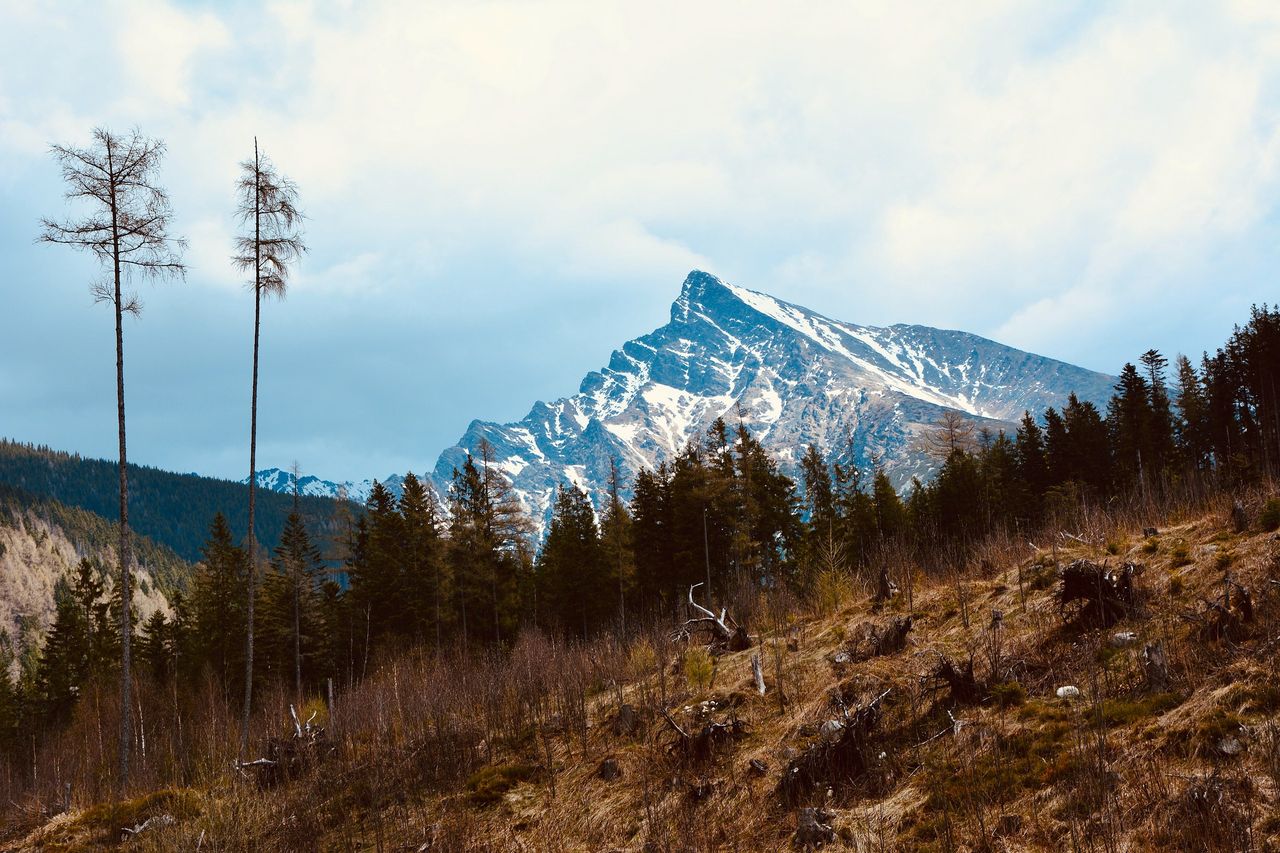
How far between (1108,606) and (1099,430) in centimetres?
5329

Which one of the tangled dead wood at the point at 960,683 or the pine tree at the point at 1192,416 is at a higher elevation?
the pine tree at the point at 1192,416

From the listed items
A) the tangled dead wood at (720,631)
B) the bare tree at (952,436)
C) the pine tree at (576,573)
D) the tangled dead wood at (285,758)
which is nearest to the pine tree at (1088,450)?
the bare tree at (952,436)

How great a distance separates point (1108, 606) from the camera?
8.78 m

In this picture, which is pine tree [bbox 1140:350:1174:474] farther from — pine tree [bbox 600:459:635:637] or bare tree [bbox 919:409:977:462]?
pine tree [bbox 600:459:635:637]

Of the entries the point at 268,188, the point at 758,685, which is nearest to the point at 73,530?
the point at 268,188

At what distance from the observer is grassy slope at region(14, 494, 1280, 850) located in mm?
5719

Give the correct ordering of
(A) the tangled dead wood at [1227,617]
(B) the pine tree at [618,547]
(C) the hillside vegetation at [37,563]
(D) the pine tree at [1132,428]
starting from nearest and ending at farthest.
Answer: (A) the tangled dead wood at [1227,617], (B) the pine tree at [618,547], (D) the pine tree at [1132,428], (C) the hillside vegetation at [37,563]

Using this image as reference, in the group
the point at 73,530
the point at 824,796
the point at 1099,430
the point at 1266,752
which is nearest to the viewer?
the point at 1266,752

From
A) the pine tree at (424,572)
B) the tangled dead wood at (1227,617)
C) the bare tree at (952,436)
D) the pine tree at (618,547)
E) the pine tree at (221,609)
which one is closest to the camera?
the tangled dead wood at (1227,617)

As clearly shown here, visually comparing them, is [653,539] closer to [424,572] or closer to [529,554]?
[529,554]

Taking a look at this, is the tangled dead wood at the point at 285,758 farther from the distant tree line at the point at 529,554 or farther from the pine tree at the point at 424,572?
the pine tree at the point at 424,572

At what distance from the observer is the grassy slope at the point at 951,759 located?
5.72 m

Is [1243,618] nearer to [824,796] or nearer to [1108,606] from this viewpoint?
[1108,606]

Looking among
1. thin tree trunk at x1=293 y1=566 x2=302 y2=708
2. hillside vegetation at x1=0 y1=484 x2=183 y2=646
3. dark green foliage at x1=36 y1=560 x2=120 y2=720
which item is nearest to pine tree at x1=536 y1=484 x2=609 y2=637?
thin tree trunk at x1=293 y1=566 x2=302 y2=708
